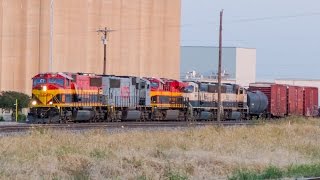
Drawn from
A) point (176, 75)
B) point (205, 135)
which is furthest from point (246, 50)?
point (205, 135)

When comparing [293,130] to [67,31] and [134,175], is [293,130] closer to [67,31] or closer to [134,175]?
[134,175]

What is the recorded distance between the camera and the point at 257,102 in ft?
200

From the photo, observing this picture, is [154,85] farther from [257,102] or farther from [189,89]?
[257,102]

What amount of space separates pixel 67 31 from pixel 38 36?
3.63 m

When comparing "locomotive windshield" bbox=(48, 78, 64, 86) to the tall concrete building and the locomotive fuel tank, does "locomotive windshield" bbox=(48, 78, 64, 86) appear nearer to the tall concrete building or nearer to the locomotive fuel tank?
the tall concrete building

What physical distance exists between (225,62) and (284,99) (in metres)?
62.2

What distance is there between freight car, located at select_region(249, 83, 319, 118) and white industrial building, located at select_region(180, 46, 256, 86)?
47929mm

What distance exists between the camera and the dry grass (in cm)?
1678

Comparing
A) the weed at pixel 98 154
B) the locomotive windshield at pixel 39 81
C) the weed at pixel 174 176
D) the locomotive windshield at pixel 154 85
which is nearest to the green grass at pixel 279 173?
the weed at pixel 174 176

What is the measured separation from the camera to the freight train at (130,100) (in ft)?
138

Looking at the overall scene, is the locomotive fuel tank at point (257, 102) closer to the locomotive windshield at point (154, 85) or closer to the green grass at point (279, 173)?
the locomotive windshield at point (154, 85)

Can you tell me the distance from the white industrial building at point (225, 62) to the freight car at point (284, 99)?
47.9 metres

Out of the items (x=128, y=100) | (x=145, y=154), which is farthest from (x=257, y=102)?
(x=145, y=154)

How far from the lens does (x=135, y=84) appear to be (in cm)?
5038
